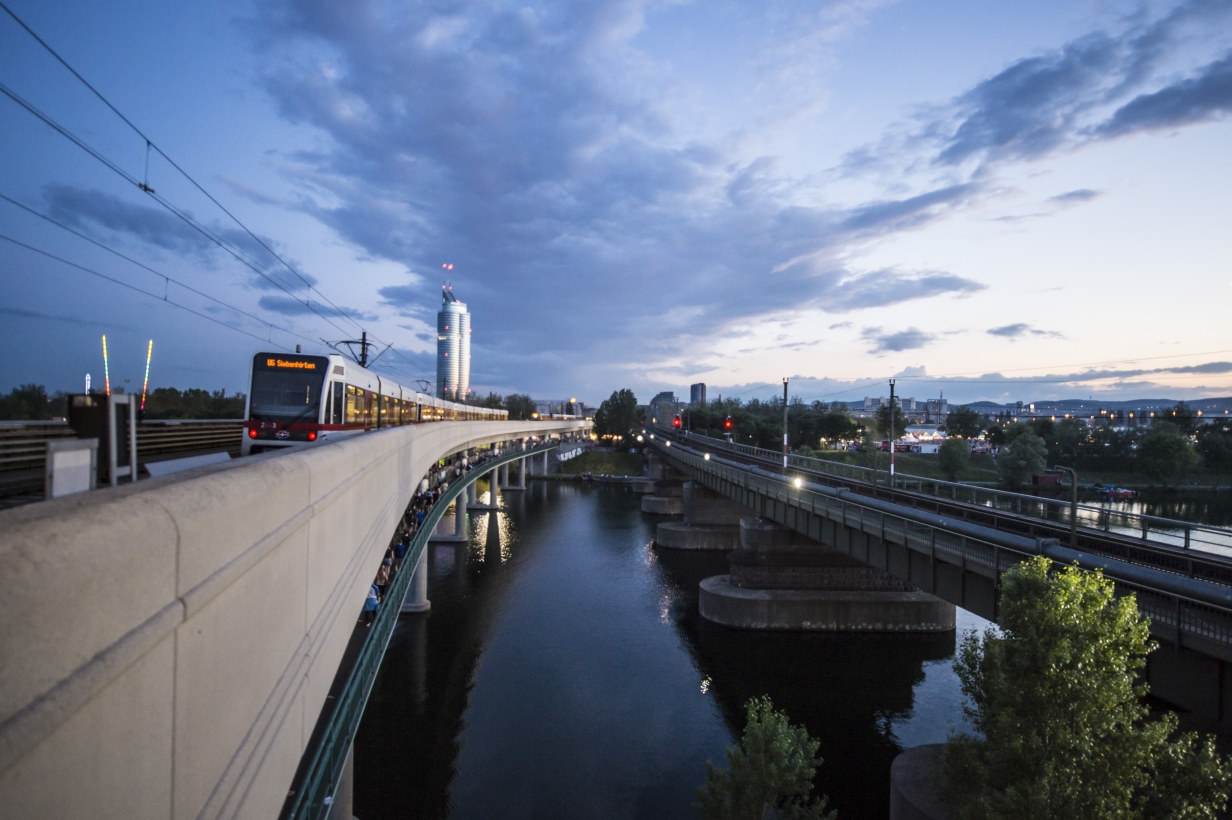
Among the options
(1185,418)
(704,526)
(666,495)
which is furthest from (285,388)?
(1185,418)

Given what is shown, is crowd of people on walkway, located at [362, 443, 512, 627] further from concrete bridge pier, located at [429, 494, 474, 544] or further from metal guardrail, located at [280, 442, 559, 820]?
concrete bridge pier, located at [429, 494, 474, 544]

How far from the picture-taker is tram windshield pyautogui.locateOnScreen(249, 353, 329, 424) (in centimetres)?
1920

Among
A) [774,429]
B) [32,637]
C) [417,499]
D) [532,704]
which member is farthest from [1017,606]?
[774,429]

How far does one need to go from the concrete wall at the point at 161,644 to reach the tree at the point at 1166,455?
3496 inches

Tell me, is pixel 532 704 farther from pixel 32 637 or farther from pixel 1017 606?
pixel 32 637

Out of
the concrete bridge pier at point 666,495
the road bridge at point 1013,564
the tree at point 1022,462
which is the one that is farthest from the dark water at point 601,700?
the tree at point 1022,462

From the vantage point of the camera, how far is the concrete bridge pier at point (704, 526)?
50.6 metres

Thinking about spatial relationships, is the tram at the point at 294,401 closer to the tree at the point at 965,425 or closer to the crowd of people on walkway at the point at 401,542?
the crowd of people on walkway at the point at 401,542

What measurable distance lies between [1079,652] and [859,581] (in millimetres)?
23323

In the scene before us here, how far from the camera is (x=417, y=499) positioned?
30.8 m

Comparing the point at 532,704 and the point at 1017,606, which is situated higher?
the point at 1017,606

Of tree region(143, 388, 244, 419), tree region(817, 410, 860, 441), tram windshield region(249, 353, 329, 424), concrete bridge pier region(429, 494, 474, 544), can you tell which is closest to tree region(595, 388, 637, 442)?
tree region(817, 410, 860, 441)

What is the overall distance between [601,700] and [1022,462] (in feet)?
182

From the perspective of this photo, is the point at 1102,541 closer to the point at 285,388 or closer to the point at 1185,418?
the point at 285,388
